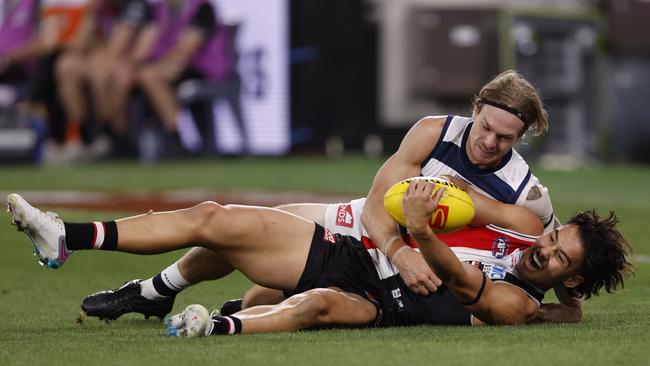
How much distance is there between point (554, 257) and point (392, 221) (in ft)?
2.62

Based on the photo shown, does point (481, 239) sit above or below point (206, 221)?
below

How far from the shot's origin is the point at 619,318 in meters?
6.45

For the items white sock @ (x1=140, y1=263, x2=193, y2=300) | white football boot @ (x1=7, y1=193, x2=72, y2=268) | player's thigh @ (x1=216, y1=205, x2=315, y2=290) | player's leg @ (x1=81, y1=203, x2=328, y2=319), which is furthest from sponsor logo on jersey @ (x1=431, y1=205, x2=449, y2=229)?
Result: white football boot @ (x1=7, y1=193, x2=72, y2=268)

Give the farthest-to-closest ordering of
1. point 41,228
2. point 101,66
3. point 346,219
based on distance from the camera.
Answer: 1. point 101,66
2. point 346,219
3. point 41,228

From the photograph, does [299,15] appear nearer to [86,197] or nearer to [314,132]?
[314,132]

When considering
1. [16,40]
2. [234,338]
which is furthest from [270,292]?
[16,40]

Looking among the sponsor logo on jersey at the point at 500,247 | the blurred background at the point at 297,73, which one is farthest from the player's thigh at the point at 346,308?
the blurred background at the point at 297,73

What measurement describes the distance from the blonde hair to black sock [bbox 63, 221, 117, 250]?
1988mm

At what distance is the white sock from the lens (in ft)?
20.8

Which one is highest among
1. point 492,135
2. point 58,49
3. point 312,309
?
point 492,135

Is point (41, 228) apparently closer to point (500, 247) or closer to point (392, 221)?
point (392, 221)

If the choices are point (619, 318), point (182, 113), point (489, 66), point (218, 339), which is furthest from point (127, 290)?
point (489, 66)

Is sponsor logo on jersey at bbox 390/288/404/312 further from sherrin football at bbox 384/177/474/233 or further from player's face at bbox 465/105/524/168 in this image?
player's face at bbox 465/105/524/168

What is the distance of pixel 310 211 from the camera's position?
6801mm
